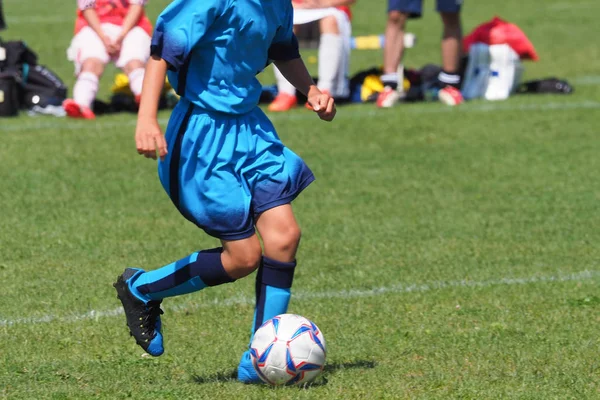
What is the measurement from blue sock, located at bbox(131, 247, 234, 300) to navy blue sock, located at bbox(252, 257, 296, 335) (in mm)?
135

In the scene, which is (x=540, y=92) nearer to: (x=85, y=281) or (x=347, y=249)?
(x=347, y=249)

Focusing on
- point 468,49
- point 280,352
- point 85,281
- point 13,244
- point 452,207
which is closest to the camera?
point 280,352

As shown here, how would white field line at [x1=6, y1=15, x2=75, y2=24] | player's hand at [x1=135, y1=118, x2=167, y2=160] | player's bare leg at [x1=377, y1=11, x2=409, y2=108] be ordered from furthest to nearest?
white field line at [x1=6, y1=15, x2=75, y2=24] < player's bare leg at [x1=377, y1=11, x2=409, y2=108] < player's hand at [x1=135, y1=118, x2=167, y2=160]

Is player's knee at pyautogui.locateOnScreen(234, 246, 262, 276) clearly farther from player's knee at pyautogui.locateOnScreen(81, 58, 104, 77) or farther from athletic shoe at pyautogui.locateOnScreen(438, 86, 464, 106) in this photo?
athletic shoe at pyautogui.locateOnScreen(438, 86, 464, 106)

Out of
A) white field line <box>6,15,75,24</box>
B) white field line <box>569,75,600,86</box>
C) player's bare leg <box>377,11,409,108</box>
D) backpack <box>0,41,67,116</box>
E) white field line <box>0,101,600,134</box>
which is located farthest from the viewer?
white field line <box>6,15,75,24</box>

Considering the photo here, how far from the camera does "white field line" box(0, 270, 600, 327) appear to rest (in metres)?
5.66

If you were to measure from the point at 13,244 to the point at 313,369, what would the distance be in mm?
3080

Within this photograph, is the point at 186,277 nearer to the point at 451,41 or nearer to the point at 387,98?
the point at 387,98

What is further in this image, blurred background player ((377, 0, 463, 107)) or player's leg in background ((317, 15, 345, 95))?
blurred background player ((377, 0, 463, 107))

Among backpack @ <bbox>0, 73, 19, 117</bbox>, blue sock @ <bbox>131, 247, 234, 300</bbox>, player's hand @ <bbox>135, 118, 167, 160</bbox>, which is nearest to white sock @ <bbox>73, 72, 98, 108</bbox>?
backpack @ <bbox>0, 73, 19, 117</bbox>

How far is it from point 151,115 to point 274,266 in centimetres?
79

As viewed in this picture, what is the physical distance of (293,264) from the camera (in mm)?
4684

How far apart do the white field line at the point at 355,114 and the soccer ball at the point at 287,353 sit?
593cm

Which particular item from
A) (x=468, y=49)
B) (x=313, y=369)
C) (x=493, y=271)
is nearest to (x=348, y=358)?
(x=313, y=369)
